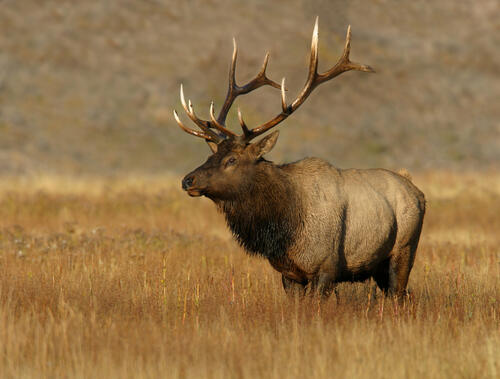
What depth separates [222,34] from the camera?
123 ft

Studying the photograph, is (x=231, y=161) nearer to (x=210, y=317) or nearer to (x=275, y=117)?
(x=275, y=117)

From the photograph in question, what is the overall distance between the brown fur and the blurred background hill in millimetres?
19795

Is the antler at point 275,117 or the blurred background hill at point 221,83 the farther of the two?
the blurred background hill at point 221,83

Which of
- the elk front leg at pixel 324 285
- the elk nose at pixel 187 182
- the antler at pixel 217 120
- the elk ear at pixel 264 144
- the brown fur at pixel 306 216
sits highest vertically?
the antler at pixel 217 120

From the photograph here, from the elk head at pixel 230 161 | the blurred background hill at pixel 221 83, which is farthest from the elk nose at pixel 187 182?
the blurred background hill at pixel 221 83

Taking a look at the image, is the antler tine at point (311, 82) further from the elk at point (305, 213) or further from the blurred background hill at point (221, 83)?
the blurred background hill at point (221, 83)

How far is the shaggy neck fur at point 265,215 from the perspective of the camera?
7.45m

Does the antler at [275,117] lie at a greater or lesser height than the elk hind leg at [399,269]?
greater

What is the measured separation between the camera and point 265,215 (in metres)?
7.57

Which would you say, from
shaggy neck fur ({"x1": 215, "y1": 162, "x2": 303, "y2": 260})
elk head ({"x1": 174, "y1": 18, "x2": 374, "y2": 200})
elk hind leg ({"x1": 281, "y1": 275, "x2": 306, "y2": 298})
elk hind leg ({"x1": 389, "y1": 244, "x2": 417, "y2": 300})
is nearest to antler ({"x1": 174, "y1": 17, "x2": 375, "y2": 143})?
elk head ({"x1": 174, "y1": 18, "x2": 374, "y2": 200})

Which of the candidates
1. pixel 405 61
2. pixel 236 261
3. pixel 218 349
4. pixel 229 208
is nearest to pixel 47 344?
pixel 218 349

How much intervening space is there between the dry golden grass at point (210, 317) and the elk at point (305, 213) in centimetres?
36

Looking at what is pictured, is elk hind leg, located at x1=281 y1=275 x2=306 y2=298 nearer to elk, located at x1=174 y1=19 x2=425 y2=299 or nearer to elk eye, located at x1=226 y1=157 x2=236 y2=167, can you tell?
elk, located at x1=174 y1=19 x2=425 y2=299

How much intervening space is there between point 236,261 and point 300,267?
294 cm
